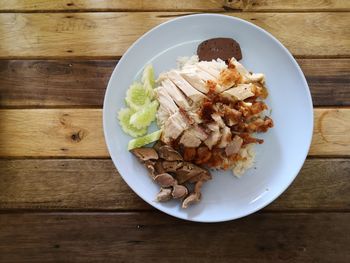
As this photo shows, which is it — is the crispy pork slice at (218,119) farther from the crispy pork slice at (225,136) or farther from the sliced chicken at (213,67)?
the sliced chicken at (213,67)

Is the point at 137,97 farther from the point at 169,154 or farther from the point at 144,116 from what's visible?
the point at 169,154

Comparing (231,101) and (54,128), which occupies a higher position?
(231,101)

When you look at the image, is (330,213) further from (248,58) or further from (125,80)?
(125,80)

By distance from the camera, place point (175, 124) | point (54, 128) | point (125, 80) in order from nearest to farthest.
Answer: point (175, 124) → point (125, 80) → point (54, 128)

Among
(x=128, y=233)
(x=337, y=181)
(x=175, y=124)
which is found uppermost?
(x=175, y=124)

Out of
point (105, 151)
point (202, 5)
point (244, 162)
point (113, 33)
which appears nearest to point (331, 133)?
point (244, 162)

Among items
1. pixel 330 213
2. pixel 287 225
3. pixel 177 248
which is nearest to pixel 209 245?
pixel 177 248

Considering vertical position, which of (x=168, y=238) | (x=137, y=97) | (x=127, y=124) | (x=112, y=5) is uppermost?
(x=112, y=5)
